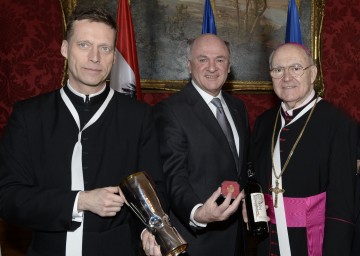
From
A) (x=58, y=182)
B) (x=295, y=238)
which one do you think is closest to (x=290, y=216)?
(x=295, y=238)

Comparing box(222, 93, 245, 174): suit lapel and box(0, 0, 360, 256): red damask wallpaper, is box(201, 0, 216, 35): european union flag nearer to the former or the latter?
box(0, 0, 360, 256): red damask wallpaper

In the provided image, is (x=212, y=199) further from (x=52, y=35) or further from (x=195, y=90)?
(x=52, y=35)

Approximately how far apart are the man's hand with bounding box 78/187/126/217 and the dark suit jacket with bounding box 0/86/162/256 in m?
0.09

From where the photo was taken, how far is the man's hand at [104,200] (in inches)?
71.9

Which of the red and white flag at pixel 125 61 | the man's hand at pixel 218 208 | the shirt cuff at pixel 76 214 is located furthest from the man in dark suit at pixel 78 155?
the red and white flag at pixel 125 61

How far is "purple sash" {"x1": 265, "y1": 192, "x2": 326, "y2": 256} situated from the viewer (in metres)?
2.69

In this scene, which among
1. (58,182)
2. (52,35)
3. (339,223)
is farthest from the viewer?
(52,35)

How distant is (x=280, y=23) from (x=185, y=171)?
10.2 ft

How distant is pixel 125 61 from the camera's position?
4.37 meters

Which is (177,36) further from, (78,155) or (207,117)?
(78,155)

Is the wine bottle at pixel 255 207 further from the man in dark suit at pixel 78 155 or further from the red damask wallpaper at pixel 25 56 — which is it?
the red damask wallpaper at pixel 25 56

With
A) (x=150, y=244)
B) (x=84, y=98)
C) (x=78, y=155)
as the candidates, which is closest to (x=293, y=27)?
(x=84, y=98)

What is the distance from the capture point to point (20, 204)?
1.91 m

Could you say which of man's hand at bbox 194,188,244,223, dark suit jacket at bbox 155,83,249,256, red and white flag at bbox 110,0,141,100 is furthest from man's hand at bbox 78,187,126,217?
red and white flag at bbox 110,0,141,100
